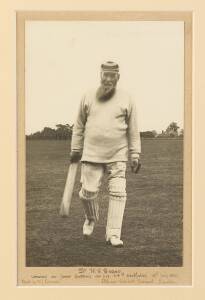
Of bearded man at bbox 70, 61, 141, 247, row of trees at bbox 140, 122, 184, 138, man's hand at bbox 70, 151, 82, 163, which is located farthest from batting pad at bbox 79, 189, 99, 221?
row of trees at bbox 140, 122, 184, 138

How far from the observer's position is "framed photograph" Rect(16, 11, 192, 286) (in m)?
1.92

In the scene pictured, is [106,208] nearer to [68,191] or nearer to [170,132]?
[68,191]

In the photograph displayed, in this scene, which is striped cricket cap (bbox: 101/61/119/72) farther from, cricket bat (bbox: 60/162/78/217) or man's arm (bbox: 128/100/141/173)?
cricket bat (bbox: 60/162/78/217)

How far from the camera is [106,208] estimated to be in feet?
6.44

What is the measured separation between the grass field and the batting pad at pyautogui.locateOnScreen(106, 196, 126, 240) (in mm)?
18

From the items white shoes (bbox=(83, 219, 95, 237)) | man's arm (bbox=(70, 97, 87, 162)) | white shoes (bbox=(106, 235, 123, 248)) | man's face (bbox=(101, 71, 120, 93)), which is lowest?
white shoes (bbox=(106, 235, 123, 248))

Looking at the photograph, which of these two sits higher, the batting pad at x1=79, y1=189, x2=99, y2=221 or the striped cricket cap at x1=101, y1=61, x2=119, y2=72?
the striped cricket cap at x1=101, y1=61, x2=119, y2=72

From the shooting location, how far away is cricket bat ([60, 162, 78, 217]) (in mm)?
1951

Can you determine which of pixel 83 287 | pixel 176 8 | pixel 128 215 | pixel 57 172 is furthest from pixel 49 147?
pixel 176 8

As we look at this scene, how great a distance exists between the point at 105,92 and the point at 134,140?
7.2 inches

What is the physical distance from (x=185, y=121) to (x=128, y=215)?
0.36 m

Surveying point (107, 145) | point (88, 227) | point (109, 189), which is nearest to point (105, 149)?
point (107, 145)

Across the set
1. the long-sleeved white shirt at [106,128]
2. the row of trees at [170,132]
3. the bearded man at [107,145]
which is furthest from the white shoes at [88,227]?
the row of trees at [170,132]

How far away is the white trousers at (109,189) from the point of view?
195 cm
